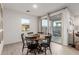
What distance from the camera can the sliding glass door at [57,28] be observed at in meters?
4.55

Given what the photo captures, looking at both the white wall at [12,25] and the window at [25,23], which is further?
the window at [25,23]

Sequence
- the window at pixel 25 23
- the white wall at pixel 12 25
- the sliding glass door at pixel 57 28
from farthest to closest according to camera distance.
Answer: the sliding glass door at pixel 57 28 < the window at pixel 25 23 < the white wall at pixel 12 25

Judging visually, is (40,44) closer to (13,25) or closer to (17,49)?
(17,49)

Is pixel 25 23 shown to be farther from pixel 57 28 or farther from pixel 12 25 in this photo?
pixel 57 28

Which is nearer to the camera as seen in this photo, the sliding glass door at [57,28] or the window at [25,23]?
the window at [25,23]

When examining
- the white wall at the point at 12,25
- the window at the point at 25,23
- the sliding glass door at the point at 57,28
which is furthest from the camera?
the sliding glass door at the point at 57,28

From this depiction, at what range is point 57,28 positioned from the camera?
4.81m

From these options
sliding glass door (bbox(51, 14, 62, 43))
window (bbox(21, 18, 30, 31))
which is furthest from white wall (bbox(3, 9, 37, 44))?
sliding glass door (bbox(51, 14, 62, 43))

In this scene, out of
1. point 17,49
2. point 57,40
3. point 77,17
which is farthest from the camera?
point 57,40

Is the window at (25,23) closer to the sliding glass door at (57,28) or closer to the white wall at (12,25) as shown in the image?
the white wall at (12,25)

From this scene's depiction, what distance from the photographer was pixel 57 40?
4633mm

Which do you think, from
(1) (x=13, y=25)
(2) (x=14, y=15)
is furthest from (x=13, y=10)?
(1) (x=13, y=25)

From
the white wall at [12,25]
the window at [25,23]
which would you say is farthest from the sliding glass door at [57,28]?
the white wall at [12,25]

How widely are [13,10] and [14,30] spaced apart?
743 millimetres
